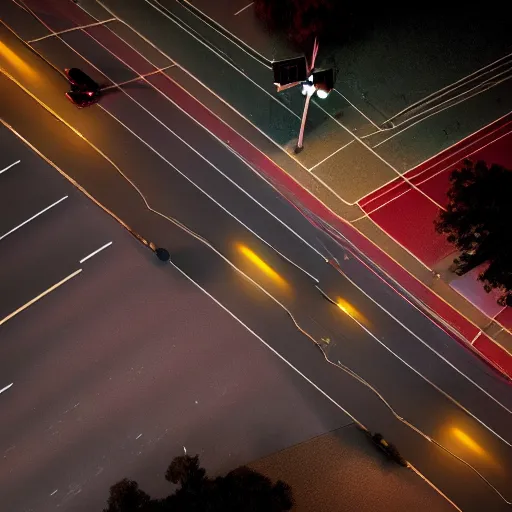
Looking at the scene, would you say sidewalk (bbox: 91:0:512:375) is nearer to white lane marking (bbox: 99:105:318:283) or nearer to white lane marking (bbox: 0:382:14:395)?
white lane marking (bbox: 99:105:318:283)

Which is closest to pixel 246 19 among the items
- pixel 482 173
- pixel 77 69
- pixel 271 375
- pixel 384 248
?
pixel 77 69

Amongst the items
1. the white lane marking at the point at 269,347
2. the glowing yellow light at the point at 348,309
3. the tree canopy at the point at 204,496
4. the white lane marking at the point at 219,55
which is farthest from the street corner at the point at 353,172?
the tree canopy at the point at 204,496

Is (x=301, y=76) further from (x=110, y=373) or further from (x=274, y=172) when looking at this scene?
(x=110, y=373)

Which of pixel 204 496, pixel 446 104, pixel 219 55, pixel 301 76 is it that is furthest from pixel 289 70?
pixel 204 496

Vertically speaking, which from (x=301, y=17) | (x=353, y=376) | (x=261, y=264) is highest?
(x=301, y=17)

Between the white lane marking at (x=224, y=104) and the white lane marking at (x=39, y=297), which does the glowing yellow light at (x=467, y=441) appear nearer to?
the white lane marking at (x=224, y=104)

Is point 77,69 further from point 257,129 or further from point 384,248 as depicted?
point 384,248

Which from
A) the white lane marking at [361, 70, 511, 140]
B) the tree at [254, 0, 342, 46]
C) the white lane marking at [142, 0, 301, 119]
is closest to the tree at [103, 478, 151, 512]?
the white lane marking at [142, 0, 301, 119]
